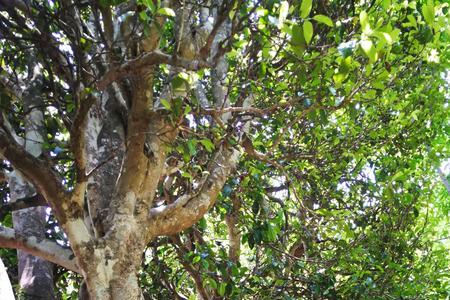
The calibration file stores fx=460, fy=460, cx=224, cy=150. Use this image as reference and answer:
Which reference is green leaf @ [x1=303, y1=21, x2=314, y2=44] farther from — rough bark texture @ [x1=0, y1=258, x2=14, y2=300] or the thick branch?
the thick branch

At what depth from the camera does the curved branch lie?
2.79 metres

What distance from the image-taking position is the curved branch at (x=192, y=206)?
2791 millimetres

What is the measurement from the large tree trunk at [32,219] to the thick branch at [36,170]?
465 millimetres

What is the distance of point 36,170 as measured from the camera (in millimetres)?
2367

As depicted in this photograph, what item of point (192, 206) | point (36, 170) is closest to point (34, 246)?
point (36, 170)

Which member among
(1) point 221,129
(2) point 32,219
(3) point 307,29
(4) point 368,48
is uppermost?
(1) point 221,129

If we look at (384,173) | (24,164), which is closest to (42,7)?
(24,164)

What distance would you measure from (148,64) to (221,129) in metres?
1.00

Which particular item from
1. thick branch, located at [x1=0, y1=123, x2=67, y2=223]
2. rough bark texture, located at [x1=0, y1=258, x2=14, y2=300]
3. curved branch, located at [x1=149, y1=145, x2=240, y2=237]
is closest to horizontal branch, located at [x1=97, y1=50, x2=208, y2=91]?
thick branch, located at [x1=0, y1=123, x2=67, y2=223]

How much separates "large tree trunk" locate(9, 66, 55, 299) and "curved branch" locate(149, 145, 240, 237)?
2.75 feet

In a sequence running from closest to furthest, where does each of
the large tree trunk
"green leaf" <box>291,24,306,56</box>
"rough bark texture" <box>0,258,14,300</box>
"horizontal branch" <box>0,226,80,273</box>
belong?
"rough bark texture" <box>0,258,14,300</box> < "green leaf" <box>291,24,306,56</box> < "horizontal branch" <box>0,226,80,273</box> < the large tree trunk

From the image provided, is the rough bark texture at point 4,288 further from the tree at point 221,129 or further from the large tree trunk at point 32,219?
the large tree trunk at point 32,219

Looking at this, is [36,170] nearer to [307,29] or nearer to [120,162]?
[120,162]

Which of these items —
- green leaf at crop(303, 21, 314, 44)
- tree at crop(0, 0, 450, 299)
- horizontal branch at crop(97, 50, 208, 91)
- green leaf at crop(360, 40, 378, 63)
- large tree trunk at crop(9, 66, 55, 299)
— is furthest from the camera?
large tree trunk at crop(9, 66, 55, 299)
